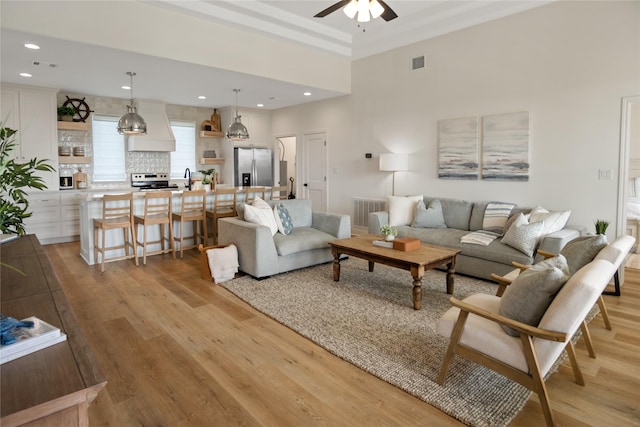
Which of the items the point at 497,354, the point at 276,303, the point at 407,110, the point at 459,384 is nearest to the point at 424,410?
the point at 459,384

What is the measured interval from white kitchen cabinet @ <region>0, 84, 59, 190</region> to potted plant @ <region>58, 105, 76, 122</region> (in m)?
0.20

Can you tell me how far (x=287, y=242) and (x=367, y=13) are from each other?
2565 mm

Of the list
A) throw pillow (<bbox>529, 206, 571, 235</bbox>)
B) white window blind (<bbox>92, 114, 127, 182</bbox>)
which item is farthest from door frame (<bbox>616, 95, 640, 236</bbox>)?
white window blind (<bbox>92, 114, 127, 182</bbox>)

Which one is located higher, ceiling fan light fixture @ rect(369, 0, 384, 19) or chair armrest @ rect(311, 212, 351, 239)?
ceiling fan light fixture @ rect(369, 0, 384, 19)

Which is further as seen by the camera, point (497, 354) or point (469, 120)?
point (469, 120)

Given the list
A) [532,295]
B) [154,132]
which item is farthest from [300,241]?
[154,132]

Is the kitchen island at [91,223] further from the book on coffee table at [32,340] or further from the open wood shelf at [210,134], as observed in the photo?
the book on coffee table at [32,340]

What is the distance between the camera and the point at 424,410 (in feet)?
7.03

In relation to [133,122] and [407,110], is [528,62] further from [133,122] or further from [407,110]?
[133,122]

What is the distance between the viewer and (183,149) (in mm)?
8766

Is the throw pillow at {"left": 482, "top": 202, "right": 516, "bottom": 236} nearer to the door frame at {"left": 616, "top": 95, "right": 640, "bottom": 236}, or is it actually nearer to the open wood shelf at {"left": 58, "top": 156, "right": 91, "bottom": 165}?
the door frame at {"left": 616, "top": 95, "right": 640, "bottom": 236}

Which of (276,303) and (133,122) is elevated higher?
(133,122)

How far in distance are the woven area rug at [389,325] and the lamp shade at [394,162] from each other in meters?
1.82

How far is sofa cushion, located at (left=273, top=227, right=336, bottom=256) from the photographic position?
4.54m
